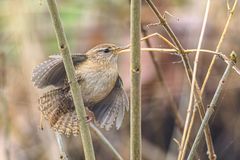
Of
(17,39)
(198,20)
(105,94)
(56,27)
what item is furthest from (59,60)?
(198,20)

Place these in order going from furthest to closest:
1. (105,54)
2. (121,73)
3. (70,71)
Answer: (121,73) < (105,54) < (70,71)

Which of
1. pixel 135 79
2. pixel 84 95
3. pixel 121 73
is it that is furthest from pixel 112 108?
pixel 121 73

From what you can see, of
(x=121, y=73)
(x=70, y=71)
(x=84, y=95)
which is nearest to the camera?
(x=70, y=71)

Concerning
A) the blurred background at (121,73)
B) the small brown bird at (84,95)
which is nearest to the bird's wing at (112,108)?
the small brown bird at (84,95)

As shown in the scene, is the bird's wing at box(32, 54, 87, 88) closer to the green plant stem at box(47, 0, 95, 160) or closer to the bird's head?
the bird's head

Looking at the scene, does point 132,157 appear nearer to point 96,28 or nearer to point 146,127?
point 146,127

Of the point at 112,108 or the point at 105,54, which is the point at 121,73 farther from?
the point at 112,108

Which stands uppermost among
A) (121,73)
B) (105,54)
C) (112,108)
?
(121,73)
